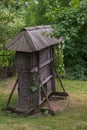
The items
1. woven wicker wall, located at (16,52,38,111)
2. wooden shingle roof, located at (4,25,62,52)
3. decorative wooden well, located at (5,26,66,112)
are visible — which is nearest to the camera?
wooden shingle roof, located at (4,25,62,52)

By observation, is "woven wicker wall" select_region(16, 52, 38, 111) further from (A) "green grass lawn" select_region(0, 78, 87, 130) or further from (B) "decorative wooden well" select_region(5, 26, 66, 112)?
(A) "green grass lawn" select_region(0, 78, 87, 130)

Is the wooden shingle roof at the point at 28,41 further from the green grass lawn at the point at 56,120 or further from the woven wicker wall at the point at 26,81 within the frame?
the green grass lawn at the point at 56,120

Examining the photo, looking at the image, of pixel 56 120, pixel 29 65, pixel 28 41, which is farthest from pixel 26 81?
pixel 56 120

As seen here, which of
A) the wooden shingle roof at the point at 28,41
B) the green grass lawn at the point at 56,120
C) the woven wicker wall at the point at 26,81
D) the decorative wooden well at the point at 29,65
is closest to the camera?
the green grass lawn at the point at 56,120

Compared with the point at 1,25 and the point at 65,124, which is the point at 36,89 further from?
the point at 1,25

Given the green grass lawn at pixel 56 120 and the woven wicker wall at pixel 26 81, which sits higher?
the woven wicker wall at pixel 26 81

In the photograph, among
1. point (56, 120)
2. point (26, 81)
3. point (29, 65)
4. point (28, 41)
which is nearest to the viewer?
point (56, 120)

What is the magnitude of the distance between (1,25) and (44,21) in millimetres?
4903

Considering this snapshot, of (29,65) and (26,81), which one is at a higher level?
(29,65)

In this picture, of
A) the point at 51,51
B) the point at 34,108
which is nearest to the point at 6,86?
the point at 51,51

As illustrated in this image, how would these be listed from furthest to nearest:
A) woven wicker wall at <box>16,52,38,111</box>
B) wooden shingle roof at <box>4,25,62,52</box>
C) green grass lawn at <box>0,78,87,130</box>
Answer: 1. woven wicker wall at <box>16,52,38,111</box>
2. wooden shingle roof at <box>4,25,62,52</box>
3. green grass lawn at <box>0,78,87,130</box>

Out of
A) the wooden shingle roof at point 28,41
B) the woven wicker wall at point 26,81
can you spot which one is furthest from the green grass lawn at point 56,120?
the wooden shingle roof at point 28,41

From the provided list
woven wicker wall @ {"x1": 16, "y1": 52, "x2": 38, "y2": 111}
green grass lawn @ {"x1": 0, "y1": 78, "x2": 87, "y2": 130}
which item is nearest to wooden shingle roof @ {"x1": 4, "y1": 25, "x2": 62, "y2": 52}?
woven wicker wall @ {"x1": 16, "y1": 52, "x2": 38, "y2": 111}

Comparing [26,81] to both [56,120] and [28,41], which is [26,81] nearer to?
[28,41]
